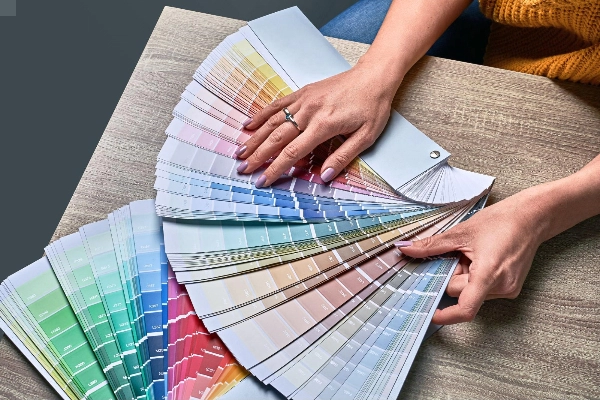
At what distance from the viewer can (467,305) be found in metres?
0.89

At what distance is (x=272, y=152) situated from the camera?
1031mm

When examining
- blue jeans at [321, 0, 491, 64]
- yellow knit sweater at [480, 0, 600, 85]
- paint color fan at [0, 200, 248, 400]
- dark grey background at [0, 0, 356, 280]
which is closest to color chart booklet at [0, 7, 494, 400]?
paint color fan at [0, 200, 248, 400]

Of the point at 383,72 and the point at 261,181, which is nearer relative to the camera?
the point at 261,181

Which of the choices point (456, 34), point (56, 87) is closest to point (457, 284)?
point (456, 34)

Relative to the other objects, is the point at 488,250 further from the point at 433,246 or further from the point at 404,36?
the point at 404,36

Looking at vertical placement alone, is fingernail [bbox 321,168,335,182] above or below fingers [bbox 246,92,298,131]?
below

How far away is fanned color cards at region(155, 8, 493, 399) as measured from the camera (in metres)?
0.85

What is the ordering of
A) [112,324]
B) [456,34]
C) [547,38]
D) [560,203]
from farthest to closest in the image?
[456,34]
[547,38]
[560,203]
[112,324]

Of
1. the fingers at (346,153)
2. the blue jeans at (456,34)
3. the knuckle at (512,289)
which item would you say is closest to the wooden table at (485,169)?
the knuckle at (512,289)

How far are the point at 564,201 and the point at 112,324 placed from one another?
26.9 inches

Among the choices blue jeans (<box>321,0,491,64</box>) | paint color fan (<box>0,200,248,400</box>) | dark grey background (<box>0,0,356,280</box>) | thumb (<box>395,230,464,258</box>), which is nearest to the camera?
paint color fan (<box>0,200,248,400</box>)

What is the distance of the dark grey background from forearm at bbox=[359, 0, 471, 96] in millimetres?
A: 1144

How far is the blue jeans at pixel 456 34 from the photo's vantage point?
144 cm

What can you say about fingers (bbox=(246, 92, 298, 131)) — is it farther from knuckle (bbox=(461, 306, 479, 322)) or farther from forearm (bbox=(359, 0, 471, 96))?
knuckle (bbox=(461, 306, 479, 322))
